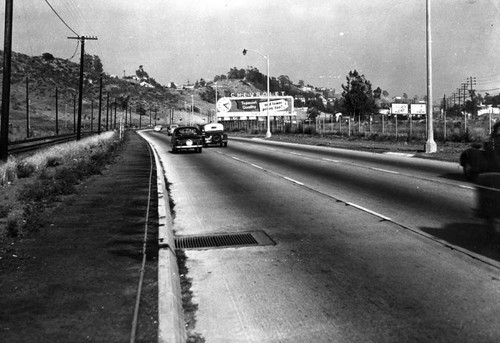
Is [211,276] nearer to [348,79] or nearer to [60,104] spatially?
[348,79]

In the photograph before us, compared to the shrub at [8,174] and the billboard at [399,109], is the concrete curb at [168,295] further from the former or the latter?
the billboard at [399,109]

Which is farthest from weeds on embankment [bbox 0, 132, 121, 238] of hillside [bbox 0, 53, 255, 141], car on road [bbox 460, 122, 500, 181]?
hillside [bbox 0, 53, 255, 141]

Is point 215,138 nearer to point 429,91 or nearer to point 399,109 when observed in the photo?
point 429,91

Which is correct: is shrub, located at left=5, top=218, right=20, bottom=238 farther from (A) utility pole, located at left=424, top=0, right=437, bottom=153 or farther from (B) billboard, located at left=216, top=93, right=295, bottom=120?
(B) billboard, located at left=216, top=93, right=295, bottom=120

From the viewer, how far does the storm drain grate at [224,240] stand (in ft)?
26.1

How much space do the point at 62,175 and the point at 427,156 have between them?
15697 mm

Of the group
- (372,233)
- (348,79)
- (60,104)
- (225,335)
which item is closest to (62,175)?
(372,233)

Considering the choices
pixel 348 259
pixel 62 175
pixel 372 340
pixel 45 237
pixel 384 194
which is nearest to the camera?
pixel 372 340

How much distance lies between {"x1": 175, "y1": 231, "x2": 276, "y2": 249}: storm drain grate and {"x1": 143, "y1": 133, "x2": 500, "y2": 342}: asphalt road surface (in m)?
0.25

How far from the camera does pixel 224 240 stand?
8.32 meters

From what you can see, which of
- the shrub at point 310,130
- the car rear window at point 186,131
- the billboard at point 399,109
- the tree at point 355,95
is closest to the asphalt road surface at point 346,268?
the car rear window at point 186,131

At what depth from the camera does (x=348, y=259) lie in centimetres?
688

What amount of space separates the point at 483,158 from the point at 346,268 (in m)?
10.1

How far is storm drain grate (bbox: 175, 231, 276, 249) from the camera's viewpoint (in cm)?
797
